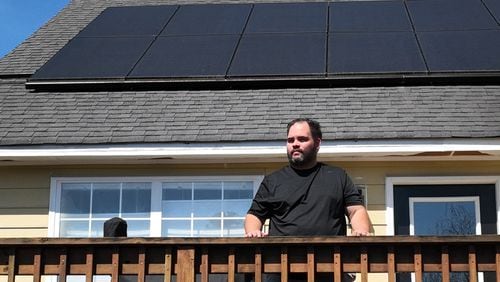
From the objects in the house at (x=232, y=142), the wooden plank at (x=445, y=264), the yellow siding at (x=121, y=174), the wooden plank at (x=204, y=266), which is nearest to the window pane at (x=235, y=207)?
the house at (x=232, y=142)

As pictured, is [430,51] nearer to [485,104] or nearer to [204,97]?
[485,104]

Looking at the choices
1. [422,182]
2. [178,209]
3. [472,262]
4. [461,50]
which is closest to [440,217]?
[422,182]

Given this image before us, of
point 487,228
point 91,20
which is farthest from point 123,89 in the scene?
point 487,228

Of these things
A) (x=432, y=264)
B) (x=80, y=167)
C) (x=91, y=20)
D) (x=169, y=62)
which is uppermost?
(x=91, y=20)

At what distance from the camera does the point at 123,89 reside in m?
7.61

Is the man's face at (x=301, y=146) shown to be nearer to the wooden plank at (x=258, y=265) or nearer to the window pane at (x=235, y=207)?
the wooden plank at (x=258, y=265)

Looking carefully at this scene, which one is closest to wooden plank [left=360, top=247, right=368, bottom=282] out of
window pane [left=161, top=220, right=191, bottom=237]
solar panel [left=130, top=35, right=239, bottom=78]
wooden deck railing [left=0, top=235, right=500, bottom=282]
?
wooden deck railing [left=0, top=235, right=500, bottom=282]

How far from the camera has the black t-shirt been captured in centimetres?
433

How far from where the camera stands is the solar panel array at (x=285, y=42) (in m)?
7.38

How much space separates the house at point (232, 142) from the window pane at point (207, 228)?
0.04 ft

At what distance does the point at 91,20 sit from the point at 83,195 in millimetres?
3185

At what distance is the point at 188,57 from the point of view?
7785 millimetres

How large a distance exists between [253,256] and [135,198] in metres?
3.19

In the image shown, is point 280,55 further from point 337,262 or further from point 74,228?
point 337,262
